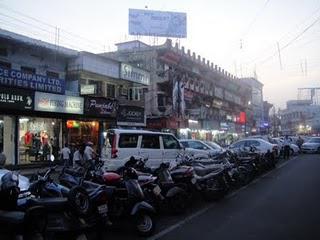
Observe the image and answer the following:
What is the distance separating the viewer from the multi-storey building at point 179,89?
146ft

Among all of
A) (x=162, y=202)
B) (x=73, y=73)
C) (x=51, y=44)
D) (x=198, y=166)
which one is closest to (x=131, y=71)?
(x=73, y=73)

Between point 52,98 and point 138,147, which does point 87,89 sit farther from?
point 138,147

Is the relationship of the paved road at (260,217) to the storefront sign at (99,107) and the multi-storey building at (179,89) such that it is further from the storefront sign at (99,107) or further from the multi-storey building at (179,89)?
the multi-storey building at (179,89)

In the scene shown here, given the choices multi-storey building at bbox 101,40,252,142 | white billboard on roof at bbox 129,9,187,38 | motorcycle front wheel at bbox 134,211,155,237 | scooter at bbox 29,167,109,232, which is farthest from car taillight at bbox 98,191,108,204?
white billboard on roof at bbox 129,9,187,38

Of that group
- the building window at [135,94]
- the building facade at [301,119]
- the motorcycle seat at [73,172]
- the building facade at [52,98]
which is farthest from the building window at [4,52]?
the building facade at [301,119]

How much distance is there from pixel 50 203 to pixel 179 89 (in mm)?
37146

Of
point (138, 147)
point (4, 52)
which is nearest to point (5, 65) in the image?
point (4, 52)

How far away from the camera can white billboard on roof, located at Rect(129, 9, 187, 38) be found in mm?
45250

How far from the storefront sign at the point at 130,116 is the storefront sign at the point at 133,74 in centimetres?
215

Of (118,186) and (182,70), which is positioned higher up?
(182,70)

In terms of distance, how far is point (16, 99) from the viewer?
22.5 meters

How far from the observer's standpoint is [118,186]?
30.4 ft

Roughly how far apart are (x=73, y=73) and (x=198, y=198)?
17.4 m

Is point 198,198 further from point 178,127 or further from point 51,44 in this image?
point 178,127
